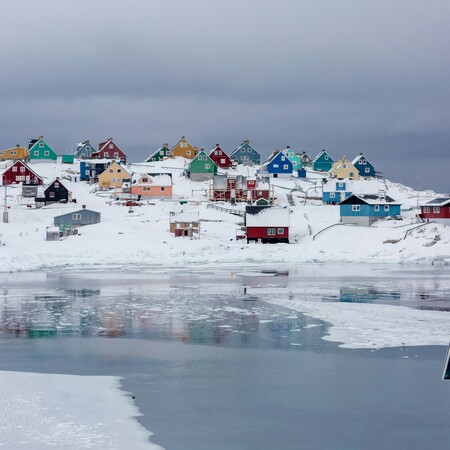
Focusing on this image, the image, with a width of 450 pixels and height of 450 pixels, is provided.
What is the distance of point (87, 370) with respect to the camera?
1991 cm

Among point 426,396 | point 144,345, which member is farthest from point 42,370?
point 426,396

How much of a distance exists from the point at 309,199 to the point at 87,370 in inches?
2921

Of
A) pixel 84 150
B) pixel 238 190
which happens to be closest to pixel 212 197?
pixel 238 190

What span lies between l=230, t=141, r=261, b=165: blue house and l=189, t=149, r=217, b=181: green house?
82.1ft

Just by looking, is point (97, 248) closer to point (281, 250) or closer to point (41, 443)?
point (281, 250)

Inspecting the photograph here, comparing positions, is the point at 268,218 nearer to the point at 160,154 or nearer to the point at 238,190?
the point at 238,190

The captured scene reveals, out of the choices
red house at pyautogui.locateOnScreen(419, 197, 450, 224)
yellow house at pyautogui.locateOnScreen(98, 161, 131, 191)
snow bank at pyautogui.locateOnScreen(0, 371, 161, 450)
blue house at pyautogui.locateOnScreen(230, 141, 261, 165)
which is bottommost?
snow bank at pyautogui.locateOnScreen(0, 371, 161, 450)

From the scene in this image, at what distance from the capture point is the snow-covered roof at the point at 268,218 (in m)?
70.1

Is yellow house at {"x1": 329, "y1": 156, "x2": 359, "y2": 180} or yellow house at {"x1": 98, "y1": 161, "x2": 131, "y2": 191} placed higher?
yellow house at {"x1": 329, "y1": 156, "x2": 359, "y2": 180}

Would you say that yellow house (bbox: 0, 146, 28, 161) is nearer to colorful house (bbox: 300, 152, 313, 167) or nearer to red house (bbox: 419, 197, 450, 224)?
colorful house (bbox: 300, 152, 313, 167)

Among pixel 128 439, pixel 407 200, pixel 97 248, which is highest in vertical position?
pixel 407 200

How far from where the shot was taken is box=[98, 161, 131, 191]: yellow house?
98.6 metres

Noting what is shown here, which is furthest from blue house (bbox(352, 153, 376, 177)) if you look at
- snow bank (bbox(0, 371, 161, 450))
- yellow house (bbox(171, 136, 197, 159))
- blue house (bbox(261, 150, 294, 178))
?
snow bank (bbox(0, 371, 161, 450))

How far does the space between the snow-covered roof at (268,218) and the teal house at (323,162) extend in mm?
55990
